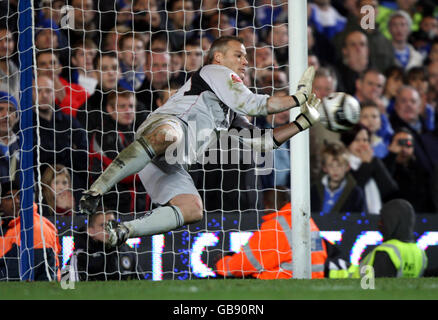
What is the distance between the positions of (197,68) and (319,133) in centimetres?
135

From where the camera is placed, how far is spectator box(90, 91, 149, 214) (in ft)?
24.5

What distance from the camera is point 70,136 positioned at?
7559 millimetres

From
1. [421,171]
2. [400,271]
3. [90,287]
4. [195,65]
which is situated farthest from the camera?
[421,171]

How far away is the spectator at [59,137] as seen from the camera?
7574 mm

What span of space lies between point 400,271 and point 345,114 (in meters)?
1.47

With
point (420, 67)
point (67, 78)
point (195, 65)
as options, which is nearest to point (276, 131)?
point (195, 65)

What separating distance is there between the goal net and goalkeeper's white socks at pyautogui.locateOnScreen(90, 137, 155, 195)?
1.32m

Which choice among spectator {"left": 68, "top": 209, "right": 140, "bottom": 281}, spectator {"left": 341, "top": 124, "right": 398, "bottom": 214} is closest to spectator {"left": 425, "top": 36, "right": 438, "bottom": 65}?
spectator {"left": 341, "top": 124, "right": 398, "bottom": 214}

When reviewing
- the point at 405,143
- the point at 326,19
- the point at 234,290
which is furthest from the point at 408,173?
the point at 234,290

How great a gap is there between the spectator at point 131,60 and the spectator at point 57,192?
3.76 feet

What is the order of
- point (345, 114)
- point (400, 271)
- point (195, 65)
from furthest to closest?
1. point (195, 65)
2. point (400, 271)
3. point (345, 114)

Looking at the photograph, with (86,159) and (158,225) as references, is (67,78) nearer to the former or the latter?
(86,159)

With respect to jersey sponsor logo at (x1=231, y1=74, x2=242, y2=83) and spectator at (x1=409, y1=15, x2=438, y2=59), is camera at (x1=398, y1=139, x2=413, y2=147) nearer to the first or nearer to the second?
spectator at (x1=409, y1=15, x2=438, y2=59)

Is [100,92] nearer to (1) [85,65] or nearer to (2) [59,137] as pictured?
(1) [85,65]
